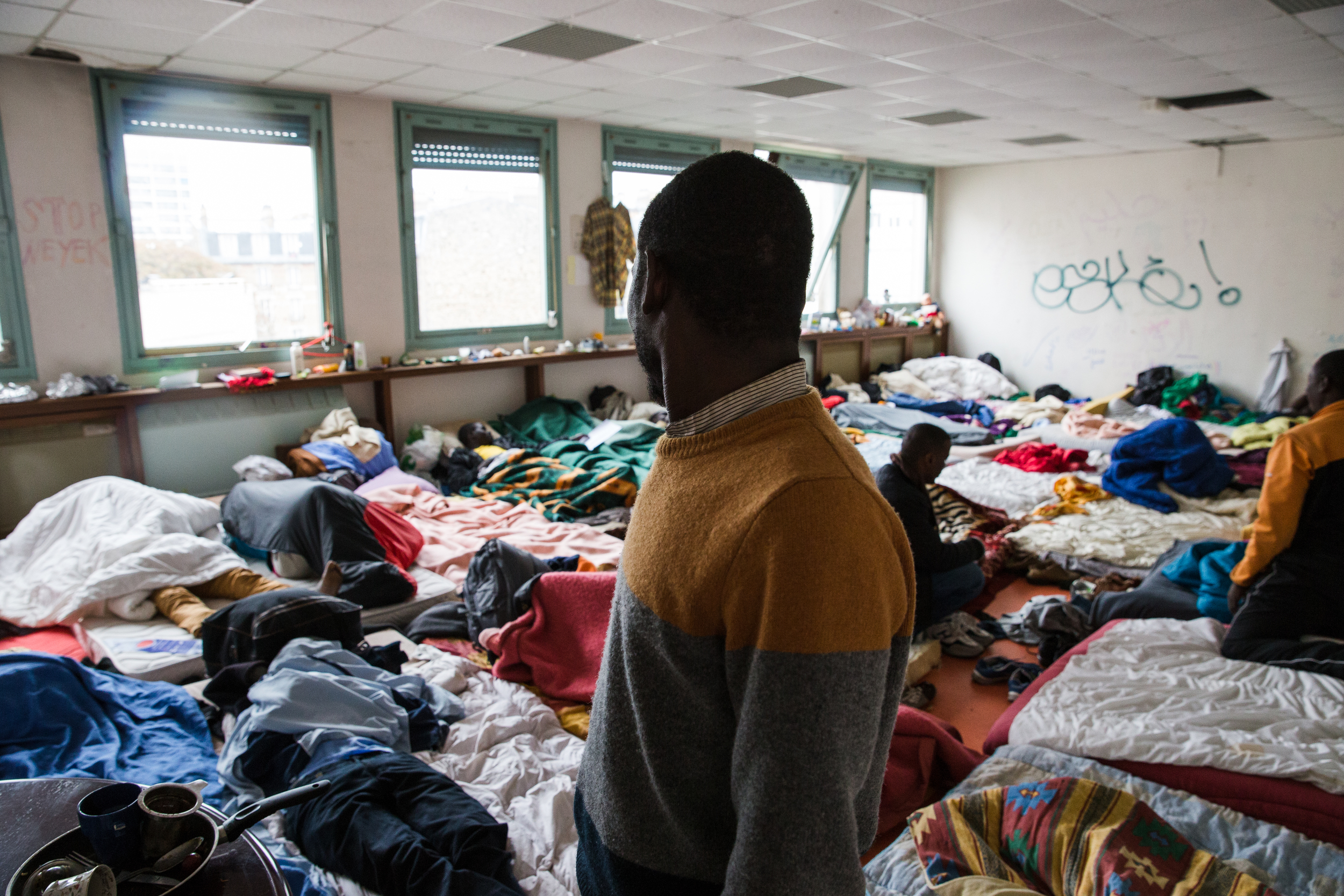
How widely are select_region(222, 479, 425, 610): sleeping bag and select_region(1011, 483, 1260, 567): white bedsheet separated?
301 cm

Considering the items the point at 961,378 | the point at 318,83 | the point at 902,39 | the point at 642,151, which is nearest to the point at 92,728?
the point at 318,83

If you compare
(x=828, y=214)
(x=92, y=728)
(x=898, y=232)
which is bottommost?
(x=92, y=728)

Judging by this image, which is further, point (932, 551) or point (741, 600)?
point (932, 551)

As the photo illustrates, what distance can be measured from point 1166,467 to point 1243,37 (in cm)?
221

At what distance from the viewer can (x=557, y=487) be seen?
16.5ft

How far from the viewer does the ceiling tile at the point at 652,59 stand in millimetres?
4152

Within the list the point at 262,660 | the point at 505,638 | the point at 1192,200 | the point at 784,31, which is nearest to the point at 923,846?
the point at 505,638

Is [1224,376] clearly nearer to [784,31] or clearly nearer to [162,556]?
[784,31]

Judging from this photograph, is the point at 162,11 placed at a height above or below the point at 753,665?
above

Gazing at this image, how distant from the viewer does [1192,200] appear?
296 inches

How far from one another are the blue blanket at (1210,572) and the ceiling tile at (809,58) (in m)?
2.73

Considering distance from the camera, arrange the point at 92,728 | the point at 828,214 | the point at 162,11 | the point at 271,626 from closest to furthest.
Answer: the point at 92,728 < the point at 271,626 < the point at 162,11 < the point at 828,214

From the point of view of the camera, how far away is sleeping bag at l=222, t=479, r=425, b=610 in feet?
10.8

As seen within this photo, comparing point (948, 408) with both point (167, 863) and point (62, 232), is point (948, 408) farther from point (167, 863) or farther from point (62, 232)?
point (167, 863)
